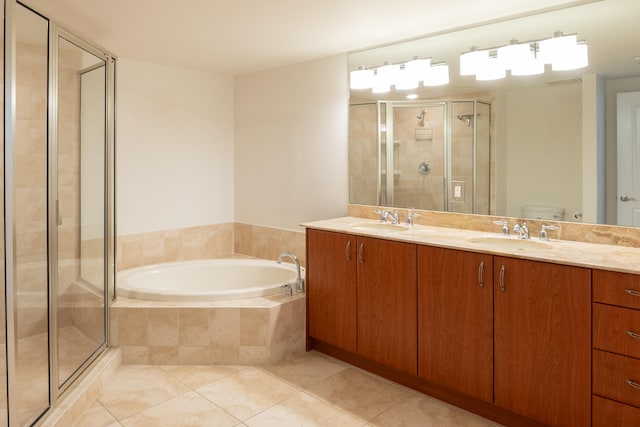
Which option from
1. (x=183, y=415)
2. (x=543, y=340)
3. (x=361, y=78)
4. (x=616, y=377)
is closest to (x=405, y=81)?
(x=361, y=78)

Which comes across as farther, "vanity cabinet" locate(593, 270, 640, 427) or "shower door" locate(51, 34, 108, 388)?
"shower door" locate(51, 34, 108, 388)

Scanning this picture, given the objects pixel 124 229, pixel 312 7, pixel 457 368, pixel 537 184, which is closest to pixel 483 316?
pixel 457 368

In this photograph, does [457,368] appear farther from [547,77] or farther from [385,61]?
[385,61]

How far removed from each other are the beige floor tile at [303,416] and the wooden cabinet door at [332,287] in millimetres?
494

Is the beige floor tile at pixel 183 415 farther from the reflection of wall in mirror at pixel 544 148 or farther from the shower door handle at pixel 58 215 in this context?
the reflection of wall in mirror at pixel 544 148

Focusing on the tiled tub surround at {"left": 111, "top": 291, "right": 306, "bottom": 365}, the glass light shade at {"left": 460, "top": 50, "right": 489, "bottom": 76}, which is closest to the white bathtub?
the tiled tub surround at {"left": 111, "top": 291, "right": 306, "bottom": 365}

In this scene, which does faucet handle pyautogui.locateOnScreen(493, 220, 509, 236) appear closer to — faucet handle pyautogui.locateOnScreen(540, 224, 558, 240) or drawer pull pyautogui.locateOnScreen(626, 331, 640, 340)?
faucet handle pyautogui.locateOnScreen(540, 224, 558, 240)

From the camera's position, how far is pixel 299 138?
3.99m

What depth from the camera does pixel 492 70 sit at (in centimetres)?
284

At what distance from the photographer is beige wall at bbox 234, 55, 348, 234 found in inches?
146

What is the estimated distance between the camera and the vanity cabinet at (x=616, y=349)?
6.03 ft

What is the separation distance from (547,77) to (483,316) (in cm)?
137

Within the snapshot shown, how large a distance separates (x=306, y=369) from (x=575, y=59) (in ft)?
7.66

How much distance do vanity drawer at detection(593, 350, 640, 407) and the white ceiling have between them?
1.78 metres
